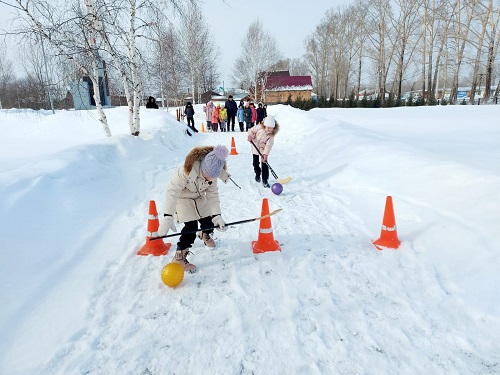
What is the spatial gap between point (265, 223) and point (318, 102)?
3123 centimetres

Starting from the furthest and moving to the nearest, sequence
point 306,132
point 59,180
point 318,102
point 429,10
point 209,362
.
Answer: point 318,102 → point 429,10 → point 306,132 → point 59,180 → point 209,362

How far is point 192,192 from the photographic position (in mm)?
3416

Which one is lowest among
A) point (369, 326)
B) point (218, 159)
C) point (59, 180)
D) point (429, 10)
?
point (369, 326)

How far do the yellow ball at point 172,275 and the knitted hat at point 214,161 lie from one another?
1.00 m

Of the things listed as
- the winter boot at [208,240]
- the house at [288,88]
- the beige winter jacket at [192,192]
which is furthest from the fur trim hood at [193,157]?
the house at [288,88]

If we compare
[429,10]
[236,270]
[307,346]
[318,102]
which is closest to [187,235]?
[236,270]

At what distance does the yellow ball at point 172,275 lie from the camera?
3.03 m

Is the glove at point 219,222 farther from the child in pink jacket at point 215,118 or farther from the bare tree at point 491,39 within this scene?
the bare tree at point 491,39

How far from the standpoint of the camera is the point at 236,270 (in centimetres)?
343

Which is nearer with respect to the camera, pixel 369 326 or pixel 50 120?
pixel 369 326

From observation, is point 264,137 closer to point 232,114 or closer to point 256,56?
point 232,114

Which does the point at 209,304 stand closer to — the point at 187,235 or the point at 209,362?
the point at 209,362

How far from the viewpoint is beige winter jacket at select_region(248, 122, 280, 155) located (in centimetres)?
645

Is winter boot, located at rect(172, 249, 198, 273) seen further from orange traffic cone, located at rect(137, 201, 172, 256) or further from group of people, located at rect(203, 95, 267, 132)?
group of people, located at rect(203, 95, 267, 132)
